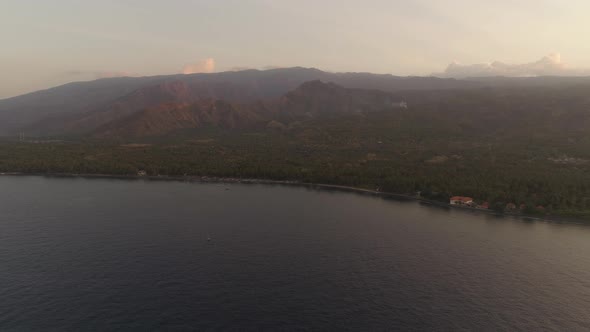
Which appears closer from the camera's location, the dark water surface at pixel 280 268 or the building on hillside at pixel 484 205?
the dark water surface at pixel 280 268

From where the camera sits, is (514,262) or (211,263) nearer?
(211,263)

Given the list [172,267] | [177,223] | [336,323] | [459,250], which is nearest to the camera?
[336,323]

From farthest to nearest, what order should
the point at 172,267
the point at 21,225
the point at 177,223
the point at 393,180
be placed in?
1. the point at 393,180
2. the point at 177,223
3. the point at 21,225
4. the point at 172,267

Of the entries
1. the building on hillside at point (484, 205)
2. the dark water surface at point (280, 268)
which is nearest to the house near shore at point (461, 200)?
the building on hillside at point (484, 205)

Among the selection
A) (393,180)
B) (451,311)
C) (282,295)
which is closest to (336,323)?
(282,295)

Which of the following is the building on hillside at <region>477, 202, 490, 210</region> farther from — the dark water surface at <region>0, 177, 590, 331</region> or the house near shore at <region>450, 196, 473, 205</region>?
the dark water surface at <region>0, 177, 590, 331</region>

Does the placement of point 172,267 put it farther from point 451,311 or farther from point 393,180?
point 393,180

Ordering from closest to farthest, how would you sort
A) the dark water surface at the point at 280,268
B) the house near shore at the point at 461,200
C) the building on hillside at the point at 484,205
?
the dark water surface at the point at 280,268 → the building on hillside at the point at 484,205 → the house near shore at the point at 461,200

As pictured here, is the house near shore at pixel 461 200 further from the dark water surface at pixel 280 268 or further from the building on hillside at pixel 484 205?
the dark water surface at pixel 280 268
